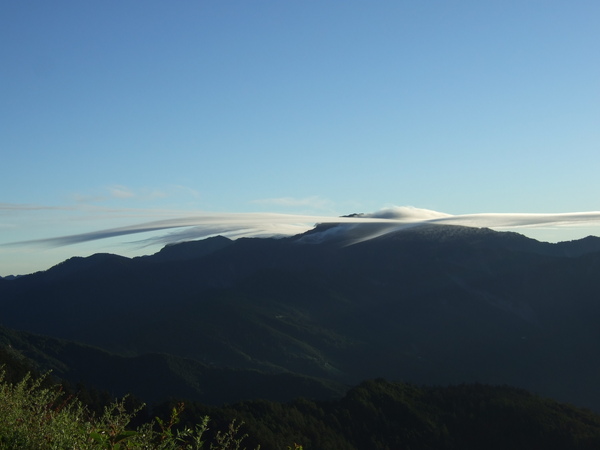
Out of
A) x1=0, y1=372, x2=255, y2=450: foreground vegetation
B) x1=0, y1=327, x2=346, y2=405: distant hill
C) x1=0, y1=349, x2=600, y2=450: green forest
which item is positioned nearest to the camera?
x1=0, y1=372, x2=255, y2=450: foreground vegetation

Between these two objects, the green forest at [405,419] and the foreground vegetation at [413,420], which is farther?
the foreground vegetation at [413,420]

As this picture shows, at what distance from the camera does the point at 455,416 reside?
84500 millimetres

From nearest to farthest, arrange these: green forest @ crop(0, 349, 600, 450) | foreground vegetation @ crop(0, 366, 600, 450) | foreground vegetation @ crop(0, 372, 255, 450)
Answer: foreground vegetation @ crop(0, 372, 255, 450), green forest @ crop(0, 349, 600, 450), foreground vegetation @ crop(0, 366, 600, 450)

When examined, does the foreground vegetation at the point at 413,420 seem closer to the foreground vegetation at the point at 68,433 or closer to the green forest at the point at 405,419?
the green forest at the point at 405,419

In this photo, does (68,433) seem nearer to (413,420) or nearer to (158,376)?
(413,420)

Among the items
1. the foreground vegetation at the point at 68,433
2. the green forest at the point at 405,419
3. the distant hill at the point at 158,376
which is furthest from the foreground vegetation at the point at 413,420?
the distant hill at the point at 158,376

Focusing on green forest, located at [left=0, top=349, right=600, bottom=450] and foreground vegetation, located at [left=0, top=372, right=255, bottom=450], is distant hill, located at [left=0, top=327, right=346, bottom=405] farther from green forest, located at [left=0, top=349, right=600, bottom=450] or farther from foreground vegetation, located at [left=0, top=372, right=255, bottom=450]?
foreground vegetation, located at [left=0, top=372, right=255, bottom=450]

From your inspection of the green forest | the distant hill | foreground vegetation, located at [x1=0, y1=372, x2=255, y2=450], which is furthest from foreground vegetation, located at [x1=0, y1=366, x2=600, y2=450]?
the distant hill

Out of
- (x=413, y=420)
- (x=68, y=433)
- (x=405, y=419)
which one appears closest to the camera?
(x=68, y=433)

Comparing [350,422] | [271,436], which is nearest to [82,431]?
[271,436]

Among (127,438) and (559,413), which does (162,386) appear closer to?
(559,413)

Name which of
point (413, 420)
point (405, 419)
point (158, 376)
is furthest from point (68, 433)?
point (158, 376)

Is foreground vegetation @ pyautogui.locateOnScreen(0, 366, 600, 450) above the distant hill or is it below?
above

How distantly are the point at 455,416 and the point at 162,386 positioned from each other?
10143 centimetres
